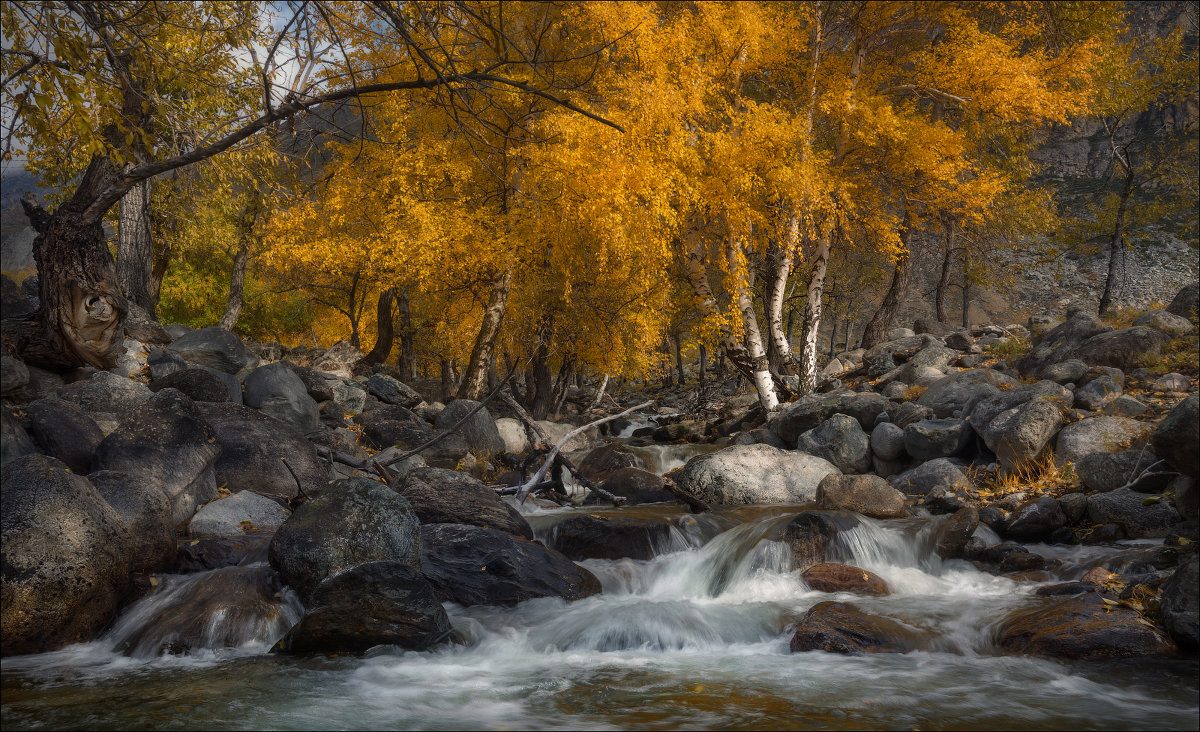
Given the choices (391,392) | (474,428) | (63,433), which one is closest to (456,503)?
(63,433)

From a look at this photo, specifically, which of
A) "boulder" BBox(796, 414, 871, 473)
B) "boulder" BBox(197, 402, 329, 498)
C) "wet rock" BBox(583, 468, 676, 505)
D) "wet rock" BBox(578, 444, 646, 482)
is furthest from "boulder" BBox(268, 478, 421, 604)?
"boulder" BBox(796, 414, 871, 473)

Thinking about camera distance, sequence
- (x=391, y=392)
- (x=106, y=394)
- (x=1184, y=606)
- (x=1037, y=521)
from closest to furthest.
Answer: (x=1184, y=606) < (x=1037, y=521) < (x=106, y=394) < (x=391, y=392)

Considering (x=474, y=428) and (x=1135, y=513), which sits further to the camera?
(x=474, y=428)

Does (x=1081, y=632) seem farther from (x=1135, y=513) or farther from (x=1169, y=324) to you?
(x=1169, y=324)

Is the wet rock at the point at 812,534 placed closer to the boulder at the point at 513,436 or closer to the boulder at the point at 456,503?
the boulder at the point at 456,503

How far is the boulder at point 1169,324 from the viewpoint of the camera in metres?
11.4

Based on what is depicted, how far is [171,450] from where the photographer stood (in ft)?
24.9

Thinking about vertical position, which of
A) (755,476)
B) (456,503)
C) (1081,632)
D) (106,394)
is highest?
(106,394)

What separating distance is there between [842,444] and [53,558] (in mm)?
10012

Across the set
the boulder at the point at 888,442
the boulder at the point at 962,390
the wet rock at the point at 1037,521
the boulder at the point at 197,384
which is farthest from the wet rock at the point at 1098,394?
the boulder at the point at 197,384

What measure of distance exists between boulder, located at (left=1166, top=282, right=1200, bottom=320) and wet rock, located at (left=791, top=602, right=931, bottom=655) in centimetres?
1007

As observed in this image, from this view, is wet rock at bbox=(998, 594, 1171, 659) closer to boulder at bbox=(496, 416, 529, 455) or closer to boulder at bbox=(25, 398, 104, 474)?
boulder at bbox=(25, 398, 104, 474)

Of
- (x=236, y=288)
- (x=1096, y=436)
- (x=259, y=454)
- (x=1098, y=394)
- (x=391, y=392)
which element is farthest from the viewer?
(x=236, y=288)

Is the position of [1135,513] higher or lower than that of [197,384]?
lower
